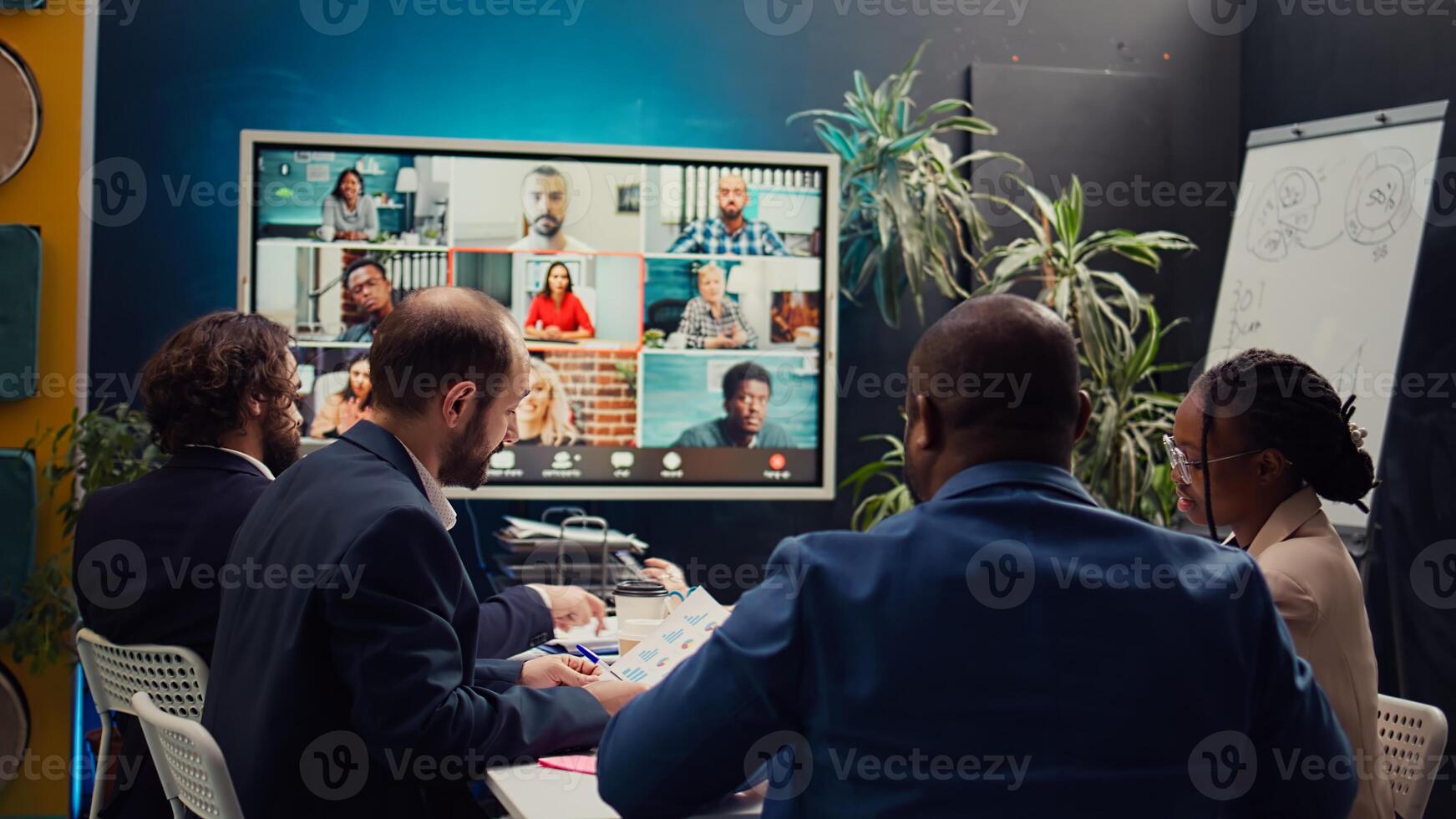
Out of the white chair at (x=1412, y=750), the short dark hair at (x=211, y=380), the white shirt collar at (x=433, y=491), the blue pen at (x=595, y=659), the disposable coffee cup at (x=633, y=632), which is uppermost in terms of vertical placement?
the short dark hair at (x=211, y=380)

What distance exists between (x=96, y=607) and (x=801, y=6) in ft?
10.9

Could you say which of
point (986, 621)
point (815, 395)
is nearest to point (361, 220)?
point (815, 395)

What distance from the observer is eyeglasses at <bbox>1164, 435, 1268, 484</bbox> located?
1968mm

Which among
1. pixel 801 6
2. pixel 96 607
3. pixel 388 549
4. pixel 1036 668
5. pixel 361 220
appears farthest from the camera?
pixel 801 6

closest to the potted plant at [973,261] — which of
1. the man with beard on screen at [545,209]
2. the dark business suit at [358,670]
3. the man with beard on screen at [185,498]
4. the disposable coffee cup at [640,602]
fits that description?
the man with beard on screen at [545,209]

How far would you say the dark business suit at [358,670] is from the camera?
1.55 metres

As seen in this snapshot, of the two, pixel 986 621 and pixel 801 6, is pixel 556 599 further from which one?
pixel 801 6

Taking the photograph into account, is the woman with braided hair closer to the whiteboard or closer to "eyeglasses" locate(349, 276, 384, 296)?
the whiteboard

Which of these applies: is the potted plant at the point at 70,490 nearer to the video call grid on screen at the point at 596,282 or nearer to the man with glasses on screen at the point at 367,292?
the video call grid on screen at the point at 596,282

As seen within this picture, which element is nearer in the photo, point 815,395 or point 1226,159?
point 815,395

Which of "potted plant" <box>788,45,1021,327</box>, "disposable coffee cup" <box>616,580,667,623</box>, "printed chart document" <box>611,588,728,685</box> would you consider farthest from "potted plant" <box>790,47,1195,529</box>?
"printed chart document" <box>611,588,728,685</box>

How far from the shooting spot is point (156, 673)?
2232mm

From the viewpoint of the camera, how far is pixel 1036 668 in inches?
46.6

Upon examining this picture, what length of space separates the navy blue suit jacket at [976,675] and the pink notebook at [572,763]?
46cm
